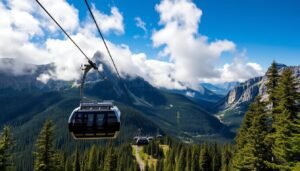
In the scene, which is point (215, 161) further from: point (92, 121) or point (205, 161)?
point (92, 121)

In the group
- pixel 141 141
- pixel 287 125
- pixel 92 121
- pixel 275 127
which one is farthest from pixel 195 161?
pixel 92 121

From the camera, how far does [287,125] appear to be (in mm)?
38562

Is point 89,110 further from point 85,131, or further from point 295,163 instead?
point 295,163

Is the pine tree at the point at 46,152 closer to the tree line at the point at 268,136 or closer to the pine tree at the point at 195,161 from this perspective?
the tree line at the point at 268,136

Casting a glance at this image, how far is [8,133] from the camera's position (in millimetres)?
50656

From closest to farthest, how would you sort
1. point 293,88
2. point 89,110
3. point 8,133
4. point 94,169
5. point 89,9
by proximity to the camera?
point 89,9, point 89,110, point 293,88, point 8,133, point 94,169

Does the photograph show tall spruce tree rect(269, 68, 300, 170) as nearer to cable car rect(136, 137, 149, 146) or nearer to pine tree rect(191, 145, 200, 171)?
cable car rect(136, 137, 149, 146)

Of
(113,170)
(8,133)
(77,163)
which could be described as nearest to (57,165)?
(8,133)

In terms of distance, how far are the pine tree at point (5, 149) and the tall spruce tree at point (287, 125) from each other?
3199 cm

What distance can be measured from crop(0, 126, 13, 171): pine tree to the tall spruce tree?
32.0 meters

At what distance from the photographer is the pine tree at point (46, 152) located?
53.2m

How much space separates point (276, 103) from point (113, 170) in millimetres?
68335

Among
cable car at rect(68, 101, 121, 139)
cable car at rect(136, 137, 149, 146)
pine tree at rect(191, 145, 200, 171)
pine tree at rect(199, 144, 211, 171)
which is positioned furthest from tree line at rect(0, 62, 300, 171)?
pine tree at rect(191, 145, 200, 171)

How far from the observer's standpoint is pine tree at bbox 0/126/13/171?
4884 cm
